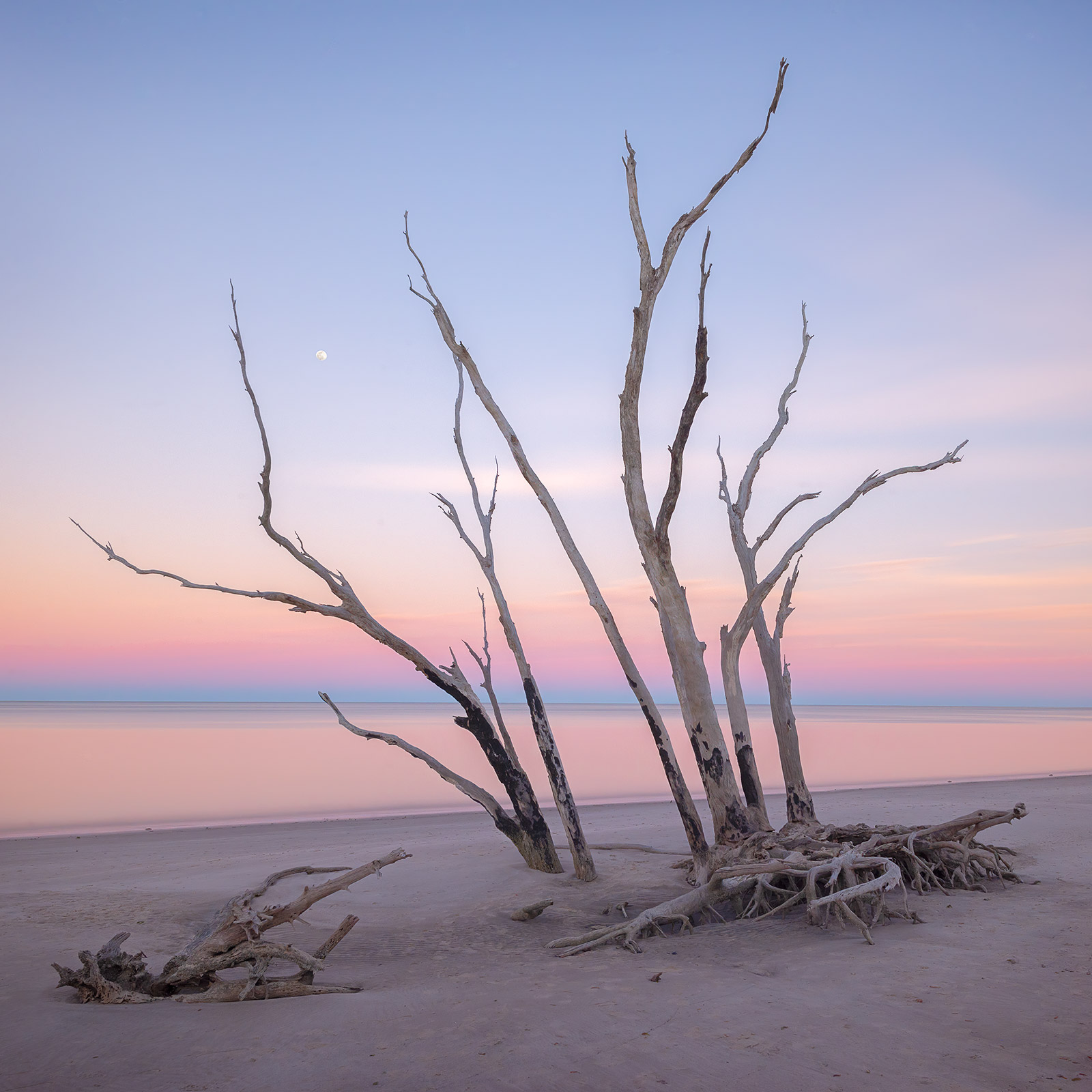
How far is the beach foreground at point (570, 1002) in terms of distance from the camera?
12.4 feet

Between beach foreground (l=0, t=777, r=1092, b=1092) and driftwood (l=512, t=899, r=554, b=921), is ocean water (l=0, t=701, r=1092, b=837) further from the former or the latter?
driftwood (l=512, t=899, r=554, b=921)

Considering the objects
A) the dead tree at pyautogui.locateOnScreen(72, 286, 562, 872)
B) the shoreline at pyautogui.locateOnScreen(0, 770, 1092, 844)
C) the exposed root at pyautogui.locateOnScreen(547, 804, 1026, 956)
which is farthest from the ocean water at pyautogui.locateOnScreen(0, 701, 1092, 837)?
the exposed root at pyautogui.locateOnScreen(547, 804, 1026, 956)

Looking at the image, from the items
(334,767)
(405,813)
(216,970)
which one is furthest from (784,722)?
(334,767)

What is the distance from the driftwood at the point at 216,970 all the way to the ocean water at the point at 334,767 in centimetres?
999

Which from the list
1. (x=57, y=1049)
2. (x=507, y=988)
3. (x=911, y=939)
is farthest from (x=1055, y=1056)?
(x=57, y=1049)

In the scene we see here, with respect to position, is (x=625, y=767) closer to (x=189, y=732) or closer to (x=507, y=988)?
(x=507, y=988)

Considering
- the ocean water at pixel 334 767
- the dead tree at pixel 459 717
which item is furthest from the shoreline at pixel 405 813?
the dead tree at pixel 459 717

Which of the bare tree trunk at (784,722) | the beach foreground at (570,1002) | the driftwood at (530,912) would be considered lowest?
the driftwood at (530,912)

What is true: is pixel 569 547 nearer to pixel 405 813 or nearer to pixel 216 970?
pixel 216 970

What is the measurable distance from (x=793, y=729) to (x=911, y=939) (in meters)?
5.28

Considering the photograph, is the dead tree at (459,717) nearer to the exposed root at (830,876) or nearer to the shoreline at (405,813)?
the exposed root at (830,876)

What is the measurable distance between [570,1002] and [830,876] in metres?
2.76

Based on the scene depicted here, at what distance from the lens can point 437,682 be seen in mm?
8828

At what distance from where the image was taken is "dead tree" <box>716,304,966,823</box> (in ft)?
28.4
